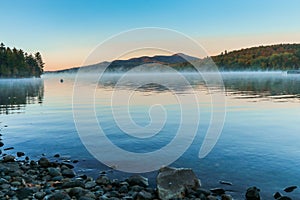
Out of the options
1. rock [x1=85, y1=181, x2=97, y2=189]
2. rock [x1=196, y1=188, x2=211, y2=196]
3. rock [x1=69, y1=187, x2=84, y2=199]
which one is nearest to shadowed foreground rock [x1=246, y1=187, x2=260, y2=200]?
rock [x1=196, y1=188, x2=211, y2=196]

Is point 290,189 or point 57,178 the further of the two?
point 57,178

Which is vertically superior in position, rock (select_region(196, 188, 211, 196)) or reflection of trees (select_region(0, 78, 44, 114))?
reflection of trees (select_region(0, 78, 44, 114))

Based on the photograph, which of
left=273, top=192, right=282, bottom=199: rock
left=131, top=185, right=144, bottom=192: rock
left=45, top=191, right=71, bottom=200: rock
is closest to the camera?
left=45, top=191, right=71, bottom=200: rock

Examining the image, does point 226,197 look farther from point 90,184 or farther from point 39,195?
point 39,195

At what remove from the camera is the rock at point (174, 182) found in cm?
1183

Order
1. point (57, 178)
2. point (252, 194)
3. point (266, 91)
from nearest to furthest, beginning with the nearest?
point (252, 194)
point (57, 178)
point (266, 91)

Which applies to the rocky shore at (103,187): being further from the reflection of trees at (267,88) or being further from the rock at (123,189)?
the reflection of trees at (267,88)

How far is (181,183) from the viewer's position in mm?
12352

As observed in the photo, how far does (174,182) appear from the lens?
12297 mm

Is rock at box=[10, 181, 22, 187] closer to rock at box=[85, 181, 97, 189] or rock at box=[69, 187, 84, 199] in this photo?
rock at box=[69, 187, 84, 199]

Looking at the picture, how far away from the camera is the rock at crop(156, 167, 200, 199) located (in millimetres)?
11828

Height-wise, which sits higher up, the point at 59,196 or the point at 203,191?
the point at 59,196

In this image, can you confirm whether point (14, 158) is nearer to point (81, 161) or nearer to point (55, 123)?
point (81, 161)

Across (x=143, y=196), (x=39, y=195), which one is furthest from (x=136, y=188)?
(x=39, y=195)
